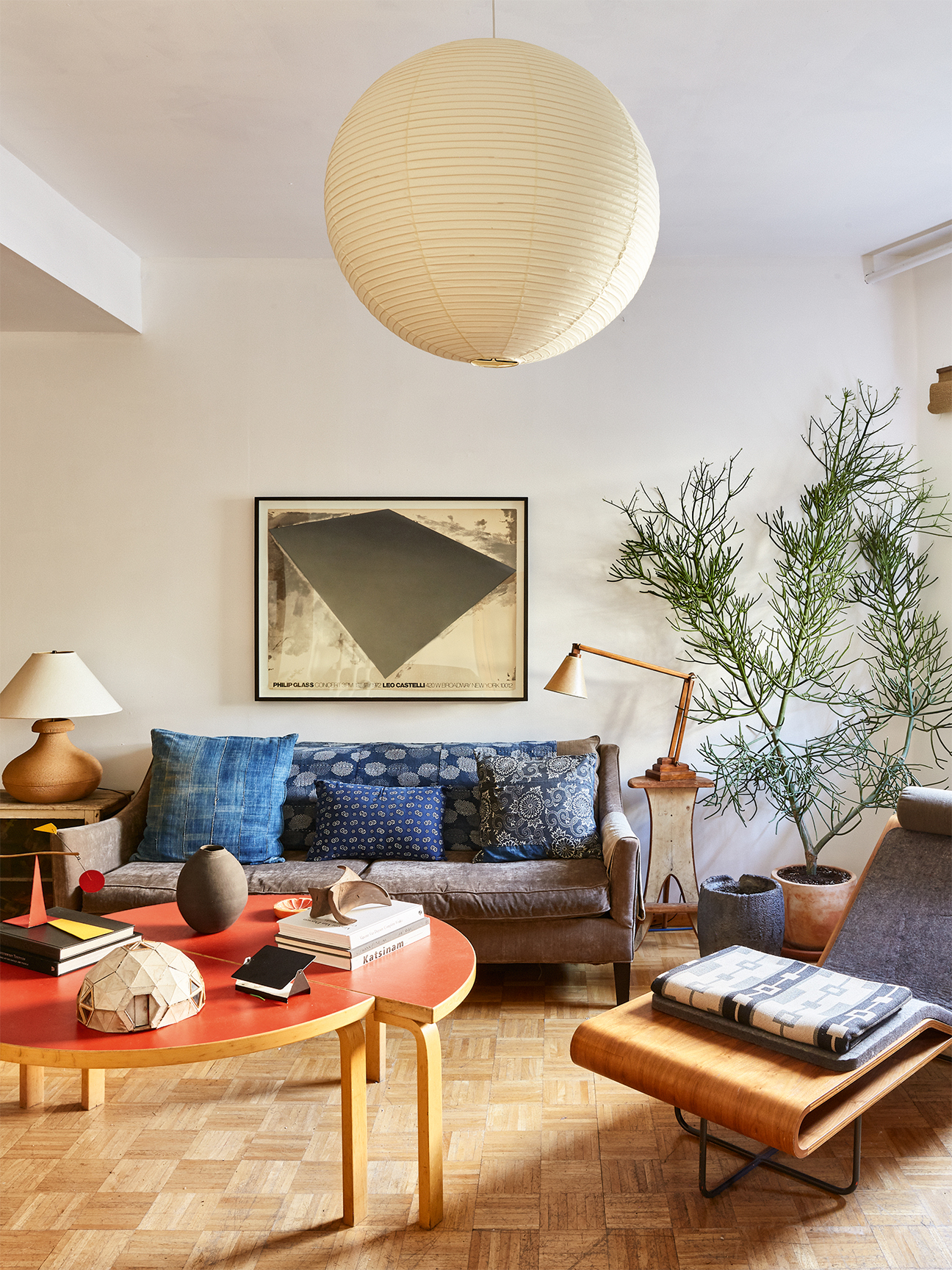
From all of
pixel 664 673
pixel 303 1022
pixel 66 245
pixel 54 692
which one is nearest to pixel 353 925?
pixel 303 1022

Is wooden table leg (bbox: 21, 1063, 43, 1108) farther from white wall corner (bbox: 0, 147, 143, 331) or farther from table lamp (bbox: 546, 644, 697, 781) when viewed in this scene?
white wall corner (bbox: 0, 147, 143, 331)

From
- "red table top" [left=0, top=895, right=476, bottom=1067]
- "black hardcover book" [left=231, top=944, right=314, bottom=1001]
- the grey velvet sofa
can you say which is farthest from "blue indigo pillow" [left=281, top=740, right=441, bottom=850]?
"black hardcover book" [left=231, top=944, right=314, bottom=1001]

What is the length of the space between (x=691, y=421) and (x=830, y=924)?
2.27 meters

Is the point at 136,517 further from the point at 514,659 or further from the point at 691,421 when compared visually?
the point at 691,421

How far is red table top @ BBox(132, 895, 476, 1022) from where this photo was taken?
2051mm

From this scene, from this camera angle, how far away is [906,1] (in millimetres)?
2432

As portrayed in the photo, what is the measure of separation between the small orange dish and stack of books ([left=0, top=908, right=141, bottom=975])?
378mm

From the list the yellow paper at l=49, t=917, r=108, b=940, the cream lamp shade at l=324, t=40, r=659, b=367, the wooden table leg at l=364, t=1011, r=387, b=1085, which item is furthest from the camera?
the wooden table leg at l=364, t=1011, r=387, b=1085

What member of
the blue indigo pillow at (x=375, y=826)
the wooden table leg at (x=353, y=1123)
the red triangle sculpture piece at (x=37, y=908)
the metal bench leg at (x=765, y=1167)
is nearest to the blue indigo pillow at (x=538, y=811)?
the blue indigo pillow at (x=375, y=826)

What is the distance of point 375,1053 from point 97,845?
141 centimetres

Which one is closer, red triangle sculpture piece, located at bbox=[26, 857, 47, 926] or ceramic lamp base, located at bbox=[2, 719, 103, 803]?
red triangle sculpture piece, located at bbox=[26, 857, 47, 926]

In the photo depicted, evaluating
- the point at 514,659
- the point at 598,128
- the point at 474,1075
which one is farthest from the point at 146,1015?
the point at 514,659

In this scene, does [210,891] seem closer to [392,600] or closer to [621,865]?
[621,865]

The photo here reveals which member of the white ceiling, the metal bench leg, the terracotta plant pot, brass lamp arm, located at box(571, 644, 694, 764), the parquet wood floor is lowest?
the parquet wood floor
